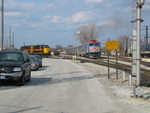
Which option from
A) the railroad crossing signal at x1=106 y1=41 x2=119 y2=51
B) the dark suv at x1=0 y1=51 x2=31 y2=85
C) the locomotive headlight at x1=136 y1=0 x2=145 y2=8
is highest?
the locomotive headlight at x1=136 y1=0 x2=145 y2=8

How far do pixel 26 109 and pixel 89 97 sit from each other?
10.6 feet

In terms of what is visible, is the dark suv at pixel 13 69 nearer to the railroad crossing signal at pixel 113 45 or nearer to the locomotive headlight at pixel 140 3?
the railroad crossing signal at pixel 113 45

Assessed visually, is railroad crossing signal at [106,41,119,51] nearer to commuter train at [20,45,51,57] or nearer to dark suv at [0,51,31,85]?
dark suv at [0,51,31,85]

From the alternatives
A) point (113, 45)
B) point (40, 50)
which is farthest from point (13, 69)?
point (40, 50)

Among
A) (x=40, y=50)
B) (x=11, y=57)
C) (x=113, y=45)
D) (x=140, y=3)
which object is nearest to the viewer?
(x=140, y=3)

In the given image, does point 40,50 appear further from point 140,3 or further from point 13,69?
point 140,3

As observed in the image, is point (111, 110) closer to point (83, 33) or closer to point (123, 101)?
point (123, 101)

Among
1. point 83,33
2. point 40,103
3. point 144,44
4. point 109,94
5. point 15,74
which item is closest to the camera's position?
point 40,103

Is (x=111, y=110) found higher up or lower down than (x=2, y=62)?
lower down

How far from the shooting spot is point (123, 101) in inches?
409

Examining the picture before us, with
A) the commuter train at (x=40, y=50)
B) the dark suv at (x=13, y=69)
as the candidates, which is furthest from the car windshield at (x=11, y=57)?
the commuter train at (x=40, y=50)

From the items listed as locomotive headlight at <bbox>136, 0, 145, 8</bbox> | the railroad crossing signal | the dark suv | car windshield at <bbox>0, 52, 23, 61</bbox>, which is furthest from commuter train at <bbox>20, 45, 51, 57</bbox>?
locomotive headlight at <bbox>136, 0, 145, 8</bbox>

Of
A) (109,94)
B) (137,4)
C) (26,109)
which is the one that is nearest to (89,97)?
(109,94)

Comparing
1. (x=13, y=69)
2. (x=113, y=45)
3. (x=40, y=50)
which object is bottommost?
(x=13, y=69)
